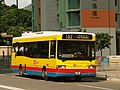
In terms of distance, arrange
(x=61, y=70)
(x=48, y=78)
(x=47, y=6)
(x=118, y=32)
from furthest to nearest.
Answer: (x=47, y=6)
(x=118, y=32)
(x=48, y=78)
(x=61, y=70)

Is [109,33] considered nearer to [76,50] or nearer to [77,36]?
[77,36]

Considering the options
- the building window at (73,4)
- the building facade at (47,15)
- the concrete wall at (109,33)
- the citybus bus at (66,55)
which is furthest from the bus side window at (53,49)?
the building facade at (47,15)

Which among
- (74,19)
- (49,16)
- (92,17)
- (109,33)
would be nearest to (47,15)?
(49,16)

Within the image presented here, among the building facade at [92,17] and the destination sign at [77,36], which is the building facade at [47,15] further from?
the destination sign at [77,36]

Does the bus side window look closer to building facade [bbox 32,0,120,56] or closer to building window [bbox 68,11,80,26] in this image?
building facade [bbox 32,0,120,56]

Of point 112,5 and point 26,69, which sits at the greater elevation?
point 112,5

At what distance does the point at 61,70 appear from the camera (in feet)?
80.7

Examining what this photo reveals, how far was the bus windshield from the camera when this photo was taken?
24.7 metres

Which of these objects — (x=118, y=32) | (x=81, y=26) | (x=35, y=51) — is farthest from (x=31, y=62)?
(x=118, y=32)

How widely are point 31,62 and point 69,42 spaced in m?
4.26

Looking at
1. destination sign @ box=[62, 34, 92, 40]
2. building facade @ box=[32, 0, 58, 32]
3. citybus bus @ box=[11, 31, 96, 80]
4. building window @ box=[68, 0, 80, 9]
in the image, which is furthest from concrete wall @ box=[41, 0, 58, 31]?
destination sign @ box=[62, 34, 92, 40]

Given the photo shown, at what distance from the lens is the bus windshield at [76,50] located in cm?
2470

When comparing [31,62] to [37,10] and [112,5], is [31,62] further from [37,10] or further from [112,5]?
[37,10]

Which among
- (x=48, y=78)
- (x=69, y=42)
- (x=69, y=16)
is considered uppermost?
(x=69, y=16)
